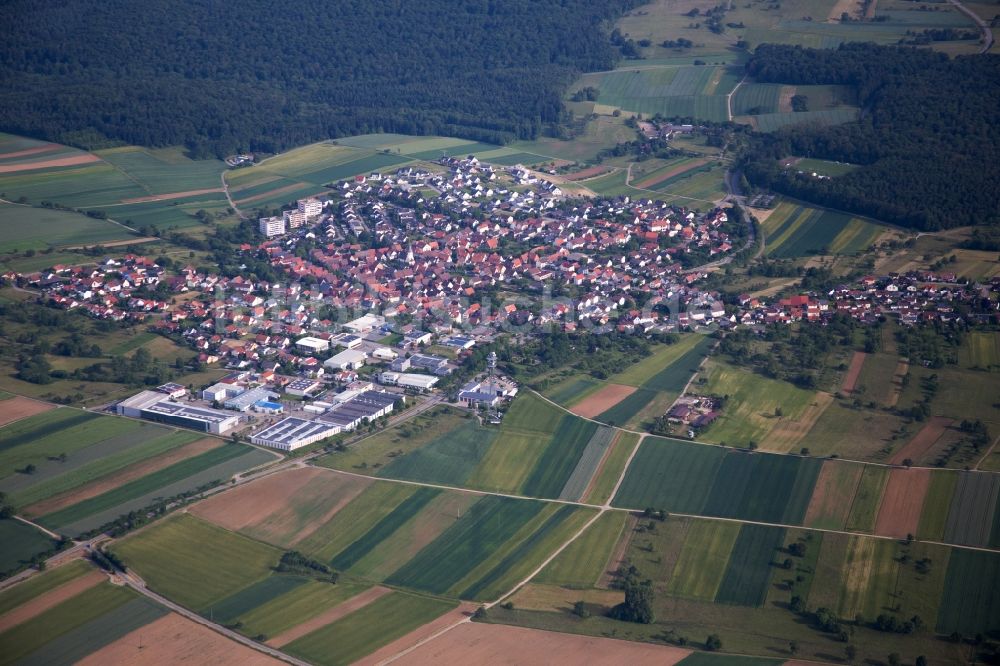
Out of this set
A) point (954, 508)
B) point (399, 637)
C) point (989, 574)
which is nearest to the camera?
point (399, 637)

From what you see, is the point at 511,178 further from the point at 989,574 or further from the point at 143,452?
the point at 989,574

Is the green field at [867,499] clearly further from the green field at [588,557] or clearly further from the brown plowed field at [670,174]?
the brown plowed field at [670,174]

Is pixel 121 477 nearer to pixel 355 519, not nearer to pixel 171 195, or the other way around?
pixel 355 519

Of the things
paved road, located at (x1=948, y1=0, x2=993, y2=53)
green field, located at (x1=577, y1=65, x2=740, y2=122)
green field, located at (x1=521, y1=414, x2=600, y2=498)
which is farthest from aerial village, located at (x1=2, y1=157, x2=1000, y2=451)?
paved road, located at (x1=948, y1=0, x2=993, y2=53)

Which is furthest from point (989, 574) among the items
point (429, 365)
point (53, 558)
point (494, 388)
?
point (53, 558)

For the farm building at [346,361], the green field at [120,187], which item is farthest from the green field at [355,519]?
the green field at [120,187]

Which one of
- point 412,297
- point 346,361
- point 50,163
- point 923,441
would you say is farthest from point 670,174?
point 50,163
